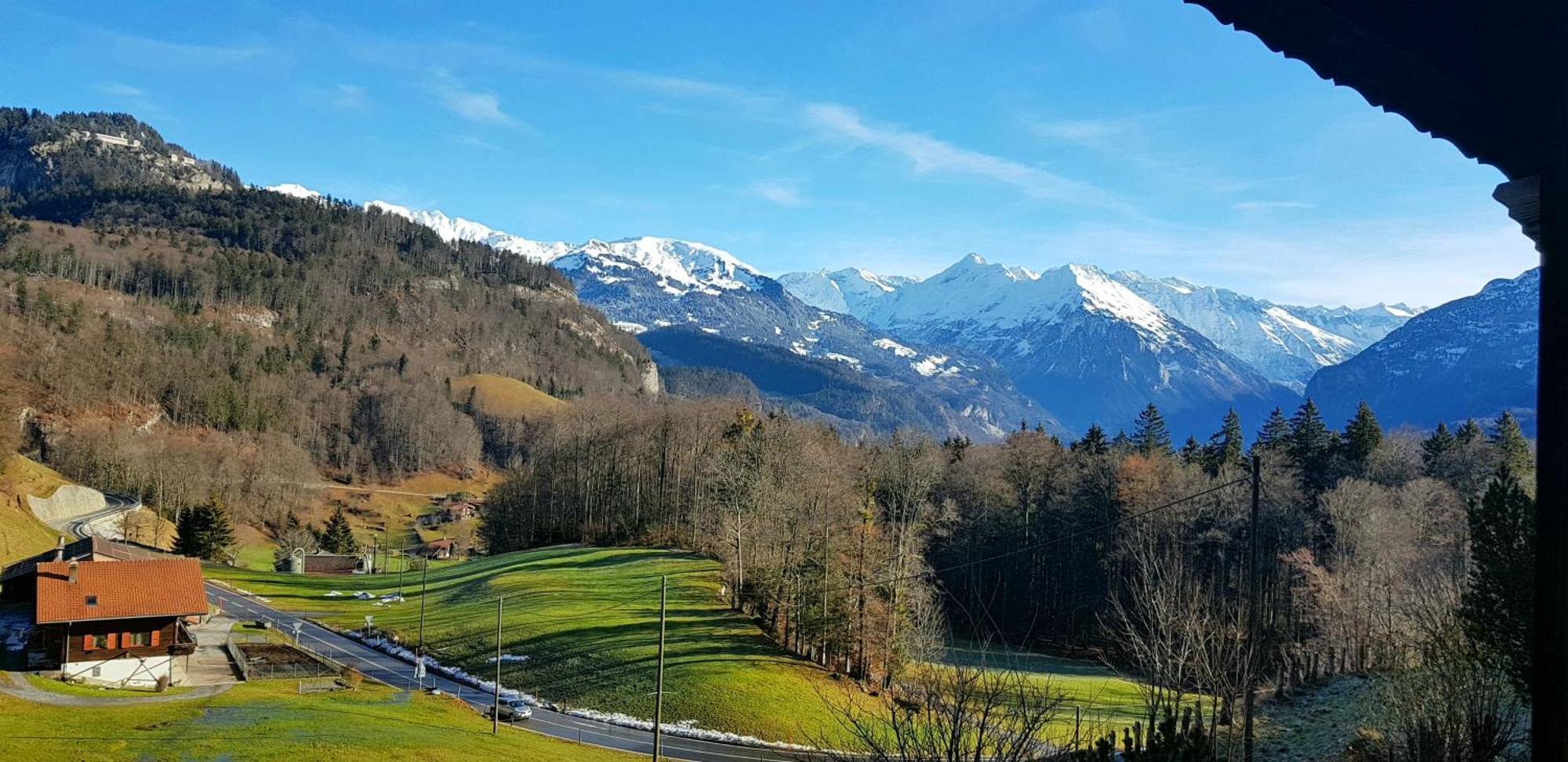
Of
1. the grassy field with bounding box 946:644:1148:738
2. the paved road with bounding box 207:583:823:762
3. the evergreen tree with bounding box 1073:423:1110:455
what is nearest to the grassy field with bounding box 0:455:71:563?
the paved road with bounding box 207:583:823:762

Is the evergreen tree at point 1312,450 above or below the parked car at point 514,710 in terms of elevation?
above

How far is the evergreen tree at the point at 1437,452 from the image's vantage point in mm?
76125

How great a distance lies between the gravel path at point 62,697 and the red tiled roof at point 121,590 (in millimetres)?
3887

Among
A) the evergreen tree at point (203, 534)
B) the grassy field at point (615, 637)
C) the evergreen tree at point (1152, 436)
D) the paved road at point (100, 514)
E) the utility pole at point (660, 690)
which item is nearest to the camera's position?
the utility pole at point (660, 690)

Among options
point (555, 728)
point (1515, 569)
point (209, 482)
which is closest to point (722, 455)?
point (555, 728)

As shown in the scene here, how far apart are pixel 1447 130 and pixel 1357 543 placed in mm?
62698

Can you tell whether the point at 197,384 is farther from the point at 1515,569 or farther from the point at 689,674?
the point at 1515,569

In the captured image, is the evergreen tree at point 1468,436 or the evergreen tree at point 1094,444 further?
the evergreen tree at point 1094,444

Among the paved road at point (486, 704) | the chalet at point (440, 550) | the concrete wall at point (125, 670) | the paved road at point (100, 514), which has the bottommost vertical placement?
the chalet at point (440, 550)

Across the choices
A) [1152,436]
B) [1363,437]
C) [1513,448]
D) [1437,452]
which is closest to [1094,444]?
[1152,436]

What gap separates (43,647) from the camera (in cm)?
5034

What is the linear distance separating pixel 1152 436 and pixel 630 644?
238 feet

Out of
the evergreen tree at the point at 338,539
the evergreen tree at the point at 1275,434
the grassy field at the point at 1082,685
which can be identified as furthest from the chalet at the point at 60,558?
the evergreen tree at the point at 1275,434

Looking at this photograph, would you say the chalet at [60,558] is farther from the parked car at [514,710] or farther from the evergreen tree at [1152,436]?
the evergreen tree at [1152,436]
